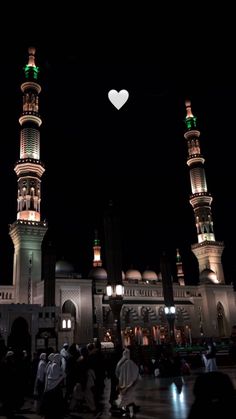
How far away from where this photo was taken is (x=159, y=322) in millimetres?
41531

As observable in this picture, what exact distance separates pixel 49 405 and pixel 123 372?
427 cm

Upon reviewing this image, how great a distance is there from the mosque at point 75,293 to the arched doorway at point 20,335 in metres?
0.01

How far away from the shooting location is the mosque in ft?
99.0

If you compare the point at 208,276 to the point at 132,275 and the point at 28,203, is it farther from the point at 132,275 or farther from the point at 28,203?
the point at 28,203

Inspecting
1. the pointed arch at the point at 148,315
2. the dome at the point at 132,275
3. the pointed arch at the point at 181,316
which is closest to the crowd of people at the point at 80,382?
the pointed arch at the point at 148,315

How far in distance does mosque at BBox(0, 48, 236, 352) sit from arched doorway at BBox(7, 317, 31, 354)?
14 mm

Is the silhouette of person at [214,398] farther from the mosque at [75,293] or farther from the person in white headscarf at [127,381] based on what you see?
the mosque at [75,293]

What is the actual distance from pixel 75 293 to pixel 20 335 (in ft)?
25.6

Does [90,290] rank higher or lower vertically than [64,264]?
lower

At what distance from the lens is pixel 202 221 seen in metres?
49.7

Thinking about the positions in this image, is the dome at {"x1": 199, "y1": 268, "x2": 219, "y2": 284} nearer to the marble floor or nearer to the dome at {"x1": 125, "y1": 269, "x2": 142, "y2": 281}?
the dome at {"x1": 125, "y1": 269, "x2": 142, "y2": 281}

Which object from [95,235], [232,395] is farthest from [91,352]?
[95,235]

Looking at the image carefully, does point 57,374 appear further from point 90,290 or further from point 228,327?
point 228,327

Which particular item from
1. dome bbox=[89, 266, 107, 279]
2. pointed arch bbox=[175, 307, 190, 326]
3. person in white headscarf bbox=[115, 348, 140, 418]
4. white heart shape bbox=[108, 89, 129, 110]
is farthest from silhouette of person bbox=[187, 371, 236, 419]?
pointed arch bbox=[175, 307, 190, 326]
